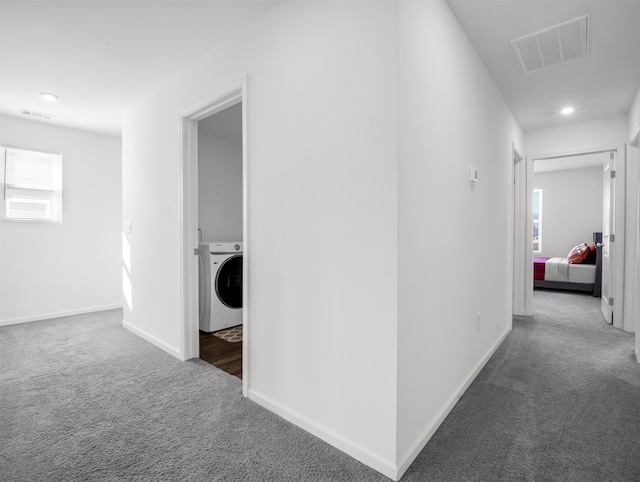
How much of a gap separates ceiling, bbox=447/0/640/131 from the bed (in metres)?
2.85

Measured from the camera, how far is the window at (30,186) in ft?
12.0

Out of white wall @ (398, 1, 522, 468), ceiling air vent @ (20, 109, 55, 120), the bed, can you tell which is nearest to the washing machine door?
white wall @ (398, 1, 522, 468)

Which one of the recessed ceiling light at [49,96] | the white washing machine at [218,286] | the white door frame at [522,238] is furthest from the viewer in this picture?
the white door frame at [522,238]

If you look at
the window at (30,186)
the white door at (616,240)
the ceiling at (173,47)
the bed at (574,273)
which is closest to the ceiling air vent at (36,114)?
the ceiling at (173,47)

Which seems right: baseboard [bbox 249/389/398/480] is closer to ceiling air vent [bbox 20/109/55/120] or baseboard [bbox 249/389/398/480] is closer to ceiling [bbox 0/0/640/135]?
ceiling [bbox 0/0/640/135]

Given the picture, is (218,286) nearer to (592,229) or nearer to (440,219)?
(440,219)

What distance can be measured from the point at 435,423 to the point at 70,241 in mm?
4556

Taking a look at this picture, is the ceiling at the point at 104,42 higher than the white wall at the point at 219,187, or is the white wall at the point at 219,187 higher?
the ceiling at the point at 104,42

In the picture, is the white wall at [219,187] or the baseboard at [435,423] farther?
the white wall at [219,187]

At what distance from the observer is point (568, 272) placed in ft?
18.3

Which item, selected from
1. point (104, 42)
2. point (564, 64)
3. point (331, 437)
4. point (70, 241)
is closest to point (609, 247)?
point (564, 64)

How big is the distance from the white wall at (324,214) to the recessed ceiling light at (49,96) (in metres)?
1.97

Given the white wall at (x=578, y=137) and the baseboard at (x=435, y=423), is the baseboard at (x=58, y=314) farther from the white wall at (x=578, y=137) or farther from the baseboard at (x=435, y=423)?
the white wall at (x=578, y=137)

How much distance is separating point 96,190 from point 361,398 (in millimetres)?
4496
